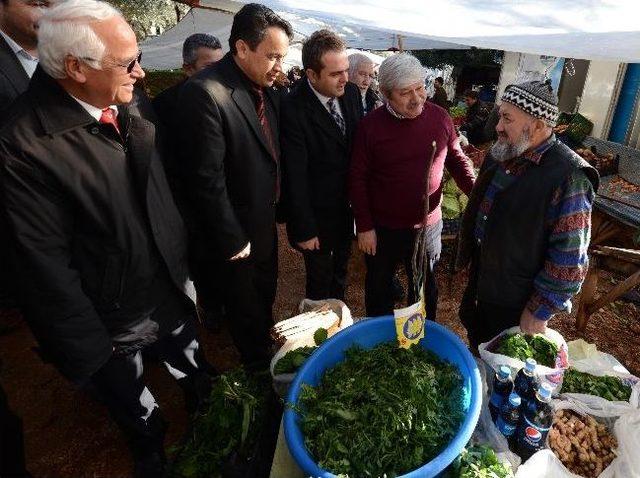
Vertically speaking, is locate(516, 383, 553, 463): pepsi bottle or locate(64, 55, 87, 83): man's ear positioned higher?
locate(64, 55, 87, 83): man's ear

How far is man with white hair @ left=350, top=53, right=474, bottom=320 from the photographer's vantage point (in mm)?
2633

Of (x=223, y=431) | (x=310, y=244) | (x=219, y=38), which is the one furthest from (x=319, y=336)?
(x=219, y=38)

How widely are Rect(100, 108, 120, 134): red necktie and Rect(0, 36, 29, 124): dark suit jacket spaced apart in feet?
2.27

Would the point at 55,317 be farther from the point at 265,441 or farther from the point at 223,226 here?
the point at 265,441

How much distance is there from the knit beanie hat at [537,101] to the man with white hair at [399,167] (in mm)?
644

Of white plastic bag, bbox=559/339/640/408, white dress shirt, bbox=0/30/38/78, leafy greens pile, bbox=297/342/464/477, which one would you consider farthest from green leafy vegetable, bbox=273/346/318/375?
white dress shirt, bbox=0/30/38/78

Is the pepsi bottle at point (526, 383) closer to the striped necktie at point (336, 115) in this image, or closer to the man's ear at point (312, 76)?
the striped necktie at point (336, 115)

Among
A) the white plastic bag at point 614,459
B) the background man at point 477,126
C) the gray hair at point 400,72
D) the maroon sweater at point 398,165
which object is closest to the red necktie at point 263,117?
the maroon sweater at point 398,165

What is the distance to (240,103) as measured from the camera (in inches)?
90.1

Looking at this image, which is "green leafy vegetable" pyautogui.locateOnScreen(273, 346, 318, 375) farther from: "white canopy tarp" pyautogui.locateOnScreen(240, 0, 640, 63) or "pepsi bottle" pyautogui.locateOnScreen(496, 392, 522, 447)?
"white canopy tarp" pyautogui.locateOnScreen(240, 0, 640, 63)

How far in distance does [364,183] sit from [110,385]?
81.5 inches

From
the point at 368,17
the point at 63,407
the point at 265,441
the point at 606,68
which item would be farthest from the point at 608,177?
the point at 63,407

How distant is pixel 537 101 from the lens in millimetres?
1962

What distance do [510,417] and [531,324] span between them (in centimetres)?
60
